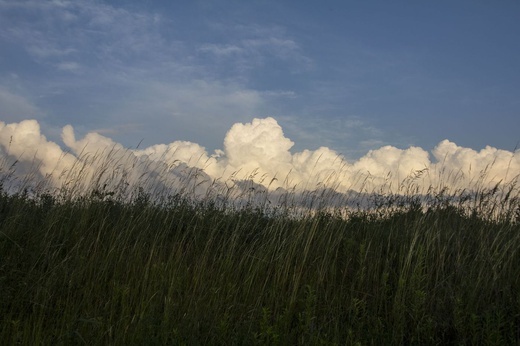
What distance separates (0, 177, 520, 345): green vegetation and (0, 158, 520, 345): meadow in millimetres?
23

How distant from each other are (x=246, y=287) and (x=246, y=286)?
0.06 ft

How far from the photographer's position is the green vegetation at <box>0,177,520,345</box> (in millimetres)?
4844

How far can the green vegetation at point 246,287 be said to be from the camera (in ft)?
15.9

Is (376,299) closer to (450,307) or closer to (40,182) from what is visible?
(450,307)

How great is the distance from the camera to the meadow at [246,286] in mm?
4844

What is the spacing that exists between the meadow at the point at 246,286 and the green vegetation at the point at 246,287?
0.07ft

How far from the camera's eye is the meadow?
191 inches

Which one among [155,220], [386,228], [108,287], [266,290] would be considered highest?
[386,228]

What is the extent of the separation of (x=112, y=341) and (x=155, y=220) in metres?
3.62

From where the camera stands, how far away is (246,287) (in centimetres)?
628

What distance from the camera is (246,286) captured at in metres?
6.30

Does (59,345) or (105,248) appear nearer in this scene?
(59,345)

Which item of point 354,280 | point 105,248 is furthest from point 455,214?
point 105,248

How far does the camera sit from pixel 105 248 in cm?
678
